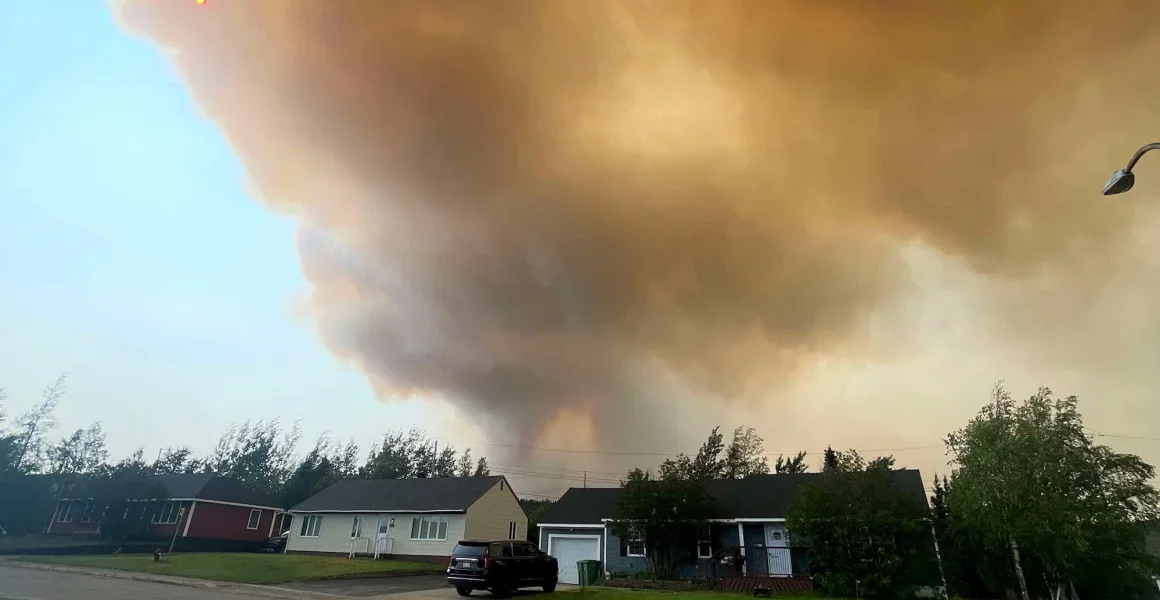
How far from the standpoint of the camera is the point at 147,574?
24.4 meters

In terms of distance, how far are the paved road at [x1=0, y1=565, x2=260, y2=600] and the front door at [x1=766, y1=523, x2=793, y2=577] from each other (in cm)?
2274

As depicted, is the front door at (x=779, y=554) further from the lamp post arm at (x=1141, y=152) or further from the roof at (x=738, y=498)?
the lamp post arm at (x=1141, y=152)

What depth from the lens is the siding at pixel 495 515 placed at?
39938 millimetres

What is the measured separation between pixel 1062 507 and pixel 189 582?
34137 mm

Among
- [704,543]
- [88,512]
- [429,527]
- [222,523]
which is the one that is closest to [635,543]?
[704,543]

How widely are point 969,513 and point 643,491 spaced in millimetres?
14740

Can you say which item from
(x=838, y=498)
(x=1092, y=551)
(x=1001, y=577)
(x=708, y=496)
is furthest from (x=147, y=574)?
(x=1092, y=551)

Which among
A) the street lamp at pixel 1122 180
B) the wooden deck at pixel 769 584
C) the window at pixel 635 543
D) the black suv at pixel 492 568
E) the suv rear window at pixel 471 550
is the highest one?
the street lamp at pixel 1122 180

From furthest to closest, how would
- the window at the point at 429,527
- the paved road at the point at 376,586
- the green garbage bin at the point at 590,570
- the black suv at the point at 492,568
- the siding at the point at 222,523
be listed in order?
the siding at the point at 222,523
the window at the point at 429,527
the green garbage bin at the point at 590,570
the paved road at the point at 376,586
the black suv at the point at 492,568

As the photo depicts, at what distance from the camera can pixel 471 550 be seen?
21078 millimetres

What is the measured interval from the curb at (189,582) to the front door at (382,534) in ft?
55.6

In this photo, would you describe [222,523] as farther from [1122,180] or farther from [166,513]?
[1122,180]

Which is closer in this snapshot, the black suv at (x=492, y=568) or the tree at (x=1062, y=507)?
the black suv at (x=492, y=568)

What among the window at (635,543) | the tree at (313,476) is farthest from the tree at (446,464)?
the window at (635,543)
